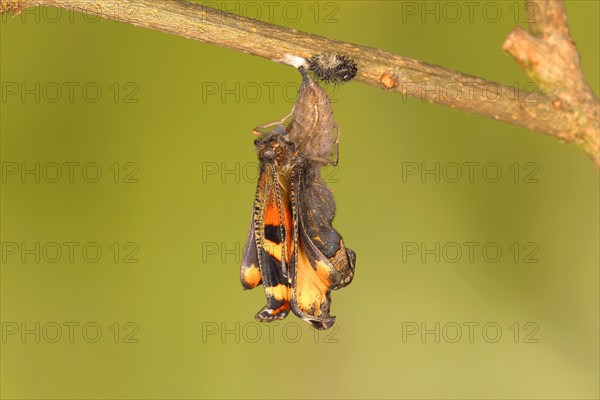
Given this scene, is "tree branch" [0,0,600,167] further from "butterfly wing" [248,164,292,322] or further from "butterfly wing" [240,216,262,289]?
"butterfly wing" [240,216,262,289]

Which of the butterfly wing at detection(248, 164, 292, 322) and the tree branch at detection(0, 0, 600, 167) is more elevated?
the tree branch at detection(0, 0, 600, 167)

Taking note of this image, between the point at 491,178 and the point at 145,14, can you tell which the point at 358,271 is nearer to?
the point at 491,178

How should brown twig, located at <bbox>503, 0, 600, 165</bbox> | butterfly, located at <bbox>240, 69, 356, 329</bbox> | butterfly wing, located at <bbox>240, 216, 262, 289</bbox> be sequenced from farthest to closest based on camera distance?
butterfly wing, located at <bbox>240, 216, 262, 289</bbox>, butterfly, located at <bbox>240, 69, 356, 329</bbox>, brown twig, located at <bbox>503, 0, 600, 165</bbox>

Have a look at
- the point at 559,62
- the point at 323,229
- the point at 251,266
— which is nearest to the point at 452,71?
the point at 559,62

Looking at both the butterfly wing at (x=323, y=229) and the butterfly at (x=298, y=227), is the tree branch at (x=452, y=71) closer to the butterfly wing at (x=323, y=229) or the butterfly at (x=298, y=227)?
the butterfly at (x=298, y=227)

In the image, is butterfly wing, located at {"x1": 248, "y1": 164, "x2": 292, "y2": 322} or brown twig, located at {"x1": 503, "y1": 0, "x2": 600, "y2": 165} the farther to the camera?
butterfly wing, located at {"x1": 248, "y1": 164, "x2": 292, "y2": 322}

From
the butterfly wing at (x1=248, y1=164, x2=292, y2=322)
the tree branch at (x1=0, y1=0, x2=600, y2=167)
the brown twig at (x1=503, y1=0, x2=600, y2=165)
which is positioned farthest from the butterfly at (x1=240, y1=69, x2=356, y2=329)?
the brown twig at (x1=503, y1=0, x2=600, y2=165)
